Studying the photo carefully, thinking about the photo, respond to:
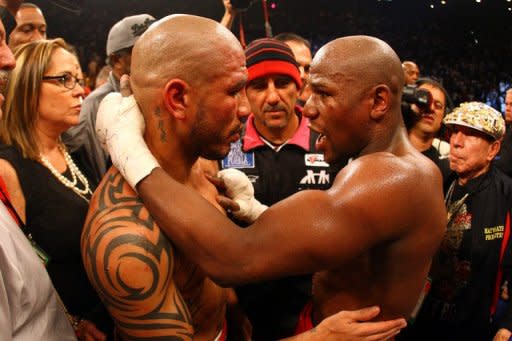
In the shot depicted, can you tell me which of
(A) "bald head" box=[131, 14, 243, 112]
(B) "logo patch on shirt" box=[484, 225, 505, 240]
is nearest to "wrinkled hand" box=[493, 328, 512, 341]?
(B) "logo patch on shirt" box=[484, 225, 505, 240]

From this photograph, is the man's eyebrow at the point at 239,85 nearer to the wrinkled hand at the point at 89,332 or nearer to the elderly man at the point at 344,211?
the elderly man at the point at 344,211

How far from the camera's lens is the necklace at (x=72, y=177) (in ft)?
6.15

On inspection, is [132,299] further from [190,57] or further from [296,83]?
[296,83]

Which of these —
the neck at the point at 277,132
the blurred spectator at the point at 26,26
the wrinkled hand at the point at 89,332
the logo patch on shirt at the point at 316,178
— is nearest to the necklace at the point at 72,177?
the wrinkled hand at the point at 89,332

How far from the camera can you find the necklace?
73.8 inches

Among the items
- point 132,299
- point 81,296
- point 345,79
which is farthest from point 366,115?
point 81,296

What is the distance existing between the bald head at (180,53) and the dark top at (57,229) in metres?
0.71

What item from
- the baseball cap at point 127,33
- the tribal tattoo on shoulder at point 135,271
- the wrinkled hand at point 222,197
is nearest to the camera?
the tribal tattoo on shoulder at point 135,271

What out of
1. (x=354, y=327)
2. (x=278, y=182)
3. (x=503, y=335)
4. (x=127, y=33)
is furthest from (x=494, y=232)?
(x=127, y=33)

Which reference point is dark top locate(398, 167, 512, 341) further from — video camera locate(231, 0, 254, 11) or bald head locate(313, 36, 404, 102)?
video camera locate(231, 0, 254, 11)

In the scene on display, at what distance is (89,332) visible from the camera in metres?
1.61

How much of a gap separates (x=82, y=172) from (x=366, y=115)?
1.22m

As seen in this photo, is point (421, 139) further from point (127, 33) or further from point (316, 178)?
point (127, 33)

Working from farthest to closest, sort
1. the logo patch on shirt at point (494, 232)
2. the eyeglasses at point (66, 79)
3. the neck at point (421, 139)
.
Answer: the neck at point (421, 139)
the logo patch on shirt at point (494, 232)
the eyeglasses at point (66, 79)
